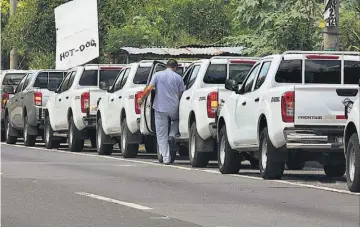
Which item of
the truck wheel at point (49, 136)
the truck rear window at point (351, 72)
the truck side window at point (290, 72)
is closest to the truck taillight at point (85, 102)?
the truck wheel at point (49, 136)

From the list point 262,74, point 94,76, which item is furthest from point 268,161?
point 94,76

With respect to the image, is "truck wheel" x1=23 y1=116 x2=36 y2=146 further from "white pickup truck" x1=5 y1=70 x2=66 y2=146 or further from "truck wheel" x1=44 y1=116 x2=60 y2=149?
"truck wheel" x1=44 y1=116 x2=60 y2=149

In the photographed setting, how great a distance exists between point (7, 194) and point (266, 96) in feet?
14.8

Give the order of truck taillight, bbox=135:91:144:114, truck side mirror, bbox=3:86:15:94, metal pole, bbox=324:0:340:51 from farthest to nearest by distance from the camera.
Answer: truck side mirror, bbox=3:86:15:94
truck taillight, bbox=135:91:144:114
metal pole, bbox=324:0:340:51

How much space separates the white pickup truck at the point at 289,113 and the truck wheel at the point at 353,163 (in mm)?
1378

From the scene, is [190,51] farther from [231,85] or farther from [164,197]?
[164,197]

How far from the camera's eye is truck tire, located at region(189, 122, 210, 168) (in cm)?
2231

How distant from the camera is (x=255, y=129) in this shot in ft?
63.7

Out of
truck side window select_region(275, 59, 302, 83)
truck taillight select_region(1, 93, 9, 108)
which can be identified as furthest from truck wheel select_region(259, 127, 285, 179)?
truck taillight select_region(1, 93, 9, 108)

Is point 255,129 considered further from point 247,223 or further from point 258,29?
point 258,29

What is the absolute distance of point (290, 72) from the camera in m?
19.1

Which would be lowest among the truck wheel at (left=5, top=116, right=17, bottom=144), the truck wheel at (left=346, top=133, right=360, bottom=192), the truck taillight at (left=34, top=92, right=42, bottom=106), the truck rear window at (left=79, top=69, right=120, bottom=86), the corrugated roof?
the truck wheel at (left=5, top=116, right=17, bottom=144)

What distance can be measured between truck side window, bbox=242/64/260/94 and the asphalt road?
1340 millimetres

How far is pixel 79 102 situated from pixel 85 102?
7.8 inches
